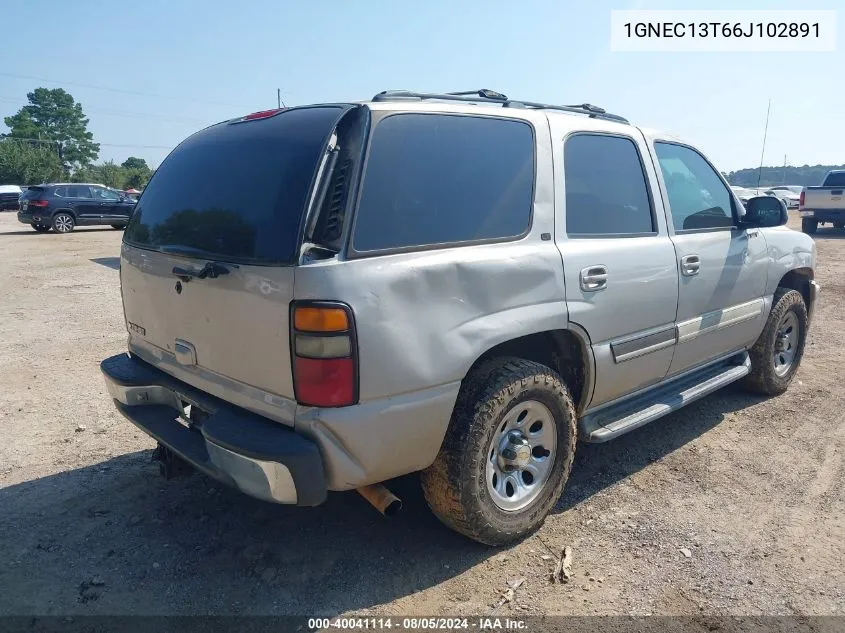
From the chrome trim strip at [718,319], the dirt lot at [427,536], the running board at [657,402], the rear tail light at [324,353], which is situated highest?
the rear tail light at [324,353]

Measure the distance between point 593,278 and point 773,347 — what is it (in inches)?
99.0

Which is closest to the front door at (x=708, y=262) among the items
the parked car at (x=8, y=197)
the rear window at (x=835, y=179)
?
the rear window at (x=835, y=179)

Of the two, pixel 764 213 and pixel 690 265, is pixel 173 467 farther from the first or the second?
pixel 764 213

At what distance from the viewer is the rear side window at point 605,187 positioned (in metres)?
3.20

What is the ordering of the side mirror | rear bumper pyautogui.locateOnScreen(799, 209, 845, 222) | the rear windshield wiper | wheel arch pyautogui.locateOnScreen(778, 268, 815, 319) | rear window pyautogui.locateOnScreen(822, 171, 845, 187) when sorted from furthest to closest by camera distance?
rear window pyautogui.locateOnScreen(822, 171, 845, 187) < rear bumper pyautogui.locateOnScreen(799, 209, 845, 222) < wheel arch pyautogui.locateOnScreen(778, 268, 815, 319) < the side mirror < the rear windshield wiper

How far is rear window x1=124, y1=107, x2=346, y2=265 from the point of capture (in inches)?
95.1

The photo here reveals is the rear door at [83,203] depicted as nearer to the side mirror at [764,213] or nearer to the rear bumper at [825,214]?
the side mirror at [764,213]

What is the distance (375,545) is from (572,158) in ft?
7.06

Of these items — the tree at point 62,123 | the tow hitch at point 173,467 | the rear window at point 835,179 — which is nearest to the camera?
the tow hitch at point 173,467

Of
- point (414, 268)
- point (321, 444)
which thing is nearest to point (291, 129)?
point (414, 268)

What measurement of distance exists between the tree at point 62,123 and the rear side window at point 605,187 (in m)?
89.8

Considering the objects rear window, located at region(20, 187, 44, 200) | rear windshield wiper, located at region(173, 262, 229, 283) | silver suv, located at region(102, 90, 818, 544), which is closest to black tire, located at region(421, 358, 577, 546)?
silver suv, located at region(102, 90, 818, 544)

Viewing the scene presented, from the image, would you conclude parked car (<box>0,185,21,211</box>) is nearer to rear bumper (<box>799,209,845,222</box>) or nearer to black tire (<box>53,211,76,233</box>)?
black tire (<box>53,211,76,233</box>)

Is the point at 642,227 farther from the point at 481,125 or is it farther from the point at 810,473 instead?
the point at 810,473
